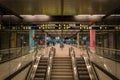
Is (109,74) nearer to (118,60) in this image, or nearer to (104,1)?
(118,60)

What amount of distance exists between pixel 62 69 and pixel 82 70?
1.48 m

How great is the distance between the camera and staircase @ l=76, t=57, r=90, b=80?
14.8m

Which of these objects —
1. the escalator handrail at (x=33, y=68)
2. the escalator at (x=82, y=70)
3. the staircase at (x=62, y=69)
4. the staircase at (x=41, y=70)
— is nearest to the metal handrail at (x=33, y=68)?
the escalator handrail at (x=33, y=68)

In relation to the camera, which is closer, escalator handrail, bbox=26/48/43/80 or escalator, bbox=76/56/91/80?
escalator handrail, bbox=26/48/43/80

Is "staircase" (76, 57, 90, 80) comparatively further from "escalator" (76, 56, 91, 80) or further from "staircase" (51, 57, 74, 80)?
"staircase" (51, 57, 74, 80)

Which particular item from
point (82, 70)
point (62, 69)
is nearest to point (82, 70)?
point (82, 70)

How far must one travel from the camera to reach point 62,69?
16656mm

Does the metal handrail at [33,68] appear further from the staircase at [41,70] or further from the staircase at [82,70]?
A: the staircase at [82,70]

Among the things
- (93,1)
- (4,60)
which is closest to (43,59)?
(4,60)

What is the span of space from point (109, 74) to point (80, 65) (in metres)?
6.64

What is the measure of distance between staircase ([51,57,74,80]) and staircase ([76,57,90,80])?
2.01 ft

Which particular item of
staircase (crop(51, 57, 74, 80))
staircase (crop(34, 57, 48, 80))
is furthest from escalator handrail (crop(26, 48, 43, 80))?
staircase (crop(51, 57, 74, 80))

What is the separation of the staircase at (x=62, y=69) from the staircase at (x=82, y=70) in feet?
2.01

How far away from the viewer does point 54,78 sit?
1512cm
